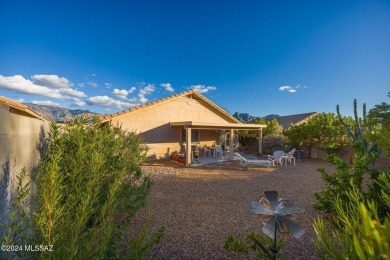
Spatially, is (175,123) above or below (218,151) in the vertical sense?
above

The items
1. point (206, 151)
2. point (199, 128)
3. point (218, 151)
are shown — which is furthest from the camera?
point (206, 151)

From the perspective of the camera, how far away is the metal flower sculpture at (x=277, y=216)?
2498 mm

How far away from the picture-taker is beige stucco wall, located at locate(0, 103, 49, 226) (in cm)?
209

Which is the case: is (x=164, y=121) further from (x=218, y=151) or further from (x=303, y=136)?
(x=303, y=136)

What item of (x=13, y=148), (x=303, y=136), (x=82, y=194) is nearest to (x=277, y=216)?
(x=82, y=194)

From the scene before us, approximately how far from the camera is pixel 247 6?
14812mm

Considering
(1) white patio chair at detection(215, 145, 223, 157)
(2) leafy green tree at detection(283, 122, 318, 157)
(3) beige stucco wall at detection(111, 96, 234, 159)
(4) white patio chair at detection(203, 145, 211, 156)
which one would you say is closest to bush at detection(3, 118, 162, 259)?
(3) beige stucco wall at detection(111, 96, 234, 159)

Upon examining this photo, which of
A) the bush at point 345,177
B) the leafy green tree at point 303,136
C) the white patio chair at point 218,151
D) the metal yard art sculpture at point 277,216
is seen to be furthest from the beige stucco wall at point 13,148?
the leafy green tree at point 303,136

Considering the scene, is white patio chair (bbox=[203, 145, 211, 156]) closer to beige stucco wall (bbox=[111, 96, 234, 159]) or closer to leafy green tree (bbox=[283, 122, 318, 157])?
beige stucco wall (bbox=[111, 96, 234, 159])

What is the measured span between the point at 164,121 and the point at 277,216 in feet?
46.3

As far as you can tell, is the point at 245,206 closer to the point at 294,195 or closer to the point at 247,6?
the point at 294,195

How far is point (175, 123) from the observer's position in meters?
15.1

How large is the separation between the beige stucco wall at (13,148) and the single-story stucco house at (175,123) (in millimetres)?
10586

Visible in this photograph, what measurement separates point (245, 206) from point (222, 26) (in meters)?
16.8
